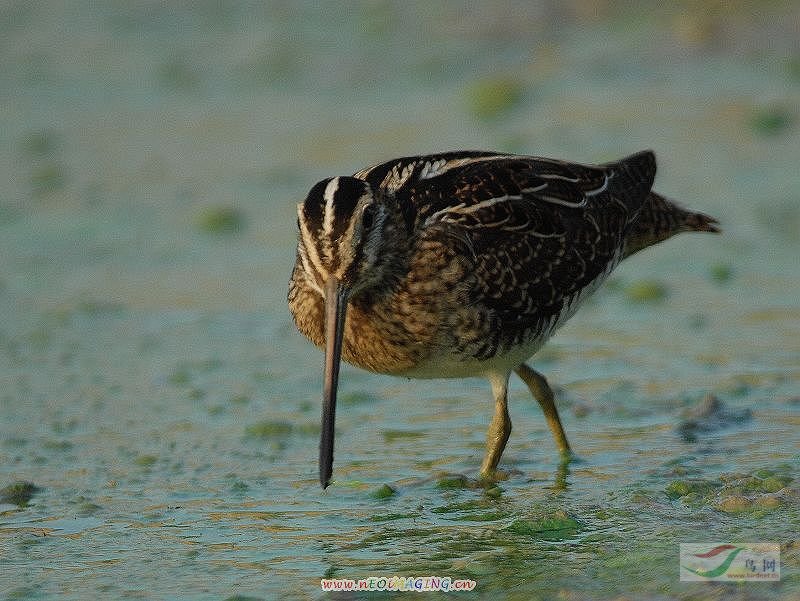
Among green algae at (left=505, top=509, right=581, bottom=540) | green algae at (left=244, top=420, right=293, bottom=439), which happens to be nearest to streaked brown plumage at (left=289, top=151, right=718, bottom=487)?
green algae at (left=505, top=509, right=581, bottom=540)

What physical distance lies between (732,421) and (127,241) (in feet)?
14.6

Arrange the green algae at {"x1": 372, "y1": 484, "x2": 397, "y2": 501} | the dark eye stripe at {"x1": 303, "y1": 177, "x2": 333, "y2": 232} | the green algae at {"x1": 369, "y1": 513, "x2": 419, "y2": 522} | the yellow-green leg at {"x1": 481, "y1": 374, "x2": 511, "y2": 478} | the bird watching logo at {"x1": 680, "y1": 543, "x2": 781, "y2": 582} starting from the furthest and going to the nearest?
the yellow-green leg at {"x1": 481, "y1": 374, "x2": 511, "y2": 478} < the green algae at {"x1": 372, "y1": 484, "x2": 397, "y2": 501} < the green algae at {"x1": 369, "y1": 513, "x2": 419, "y2": 522} < the dark eye stripe at {"x1": 303, "y1": 177, "x2": 333, "y2": 232} < the bird watching logo at {"x1": 680, "y1": 543, "x2": 781, "y2": 582}

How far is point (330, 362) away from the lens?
5.89m

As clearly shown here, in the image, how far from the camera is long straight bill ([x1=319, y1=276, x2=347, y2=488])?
5875mm

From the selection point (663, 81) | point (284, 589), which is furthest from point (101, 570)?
point (663, 81)

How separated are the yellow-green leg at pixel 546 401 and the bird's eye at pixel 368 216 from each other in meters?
1.40

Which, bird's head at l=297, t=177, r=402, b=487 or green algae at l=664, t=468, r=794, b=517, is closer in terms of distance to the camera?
bird's head at l=297, t=177, r=402, b=487

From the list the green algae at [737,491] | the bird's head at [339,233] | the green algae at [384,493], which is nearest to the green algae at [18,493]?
the green algae at [384,493]

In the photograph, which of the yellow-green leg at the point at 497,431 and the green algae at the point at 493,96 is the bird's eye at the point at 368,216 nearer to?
the yellow-green leg at the point at 497,431

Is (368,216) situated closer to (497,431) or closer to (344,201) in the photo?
(344,201)

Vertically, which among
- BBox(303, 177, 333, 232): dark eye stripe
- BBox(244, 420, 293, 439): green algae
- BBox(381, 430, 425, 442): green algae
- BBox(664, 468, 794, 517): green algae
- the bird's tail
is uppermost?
BBox(303, 177, 333, 232): dark eye stripe

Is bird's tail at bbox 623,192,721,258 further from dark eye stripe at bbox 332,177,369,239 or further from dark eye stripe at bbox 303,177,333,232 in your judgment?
dark eye stripe at bbox 303,177,333,232

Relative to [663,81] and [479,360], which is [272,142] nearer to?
[663,81]

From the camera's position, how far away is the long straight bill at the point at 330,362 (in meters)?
5.88
